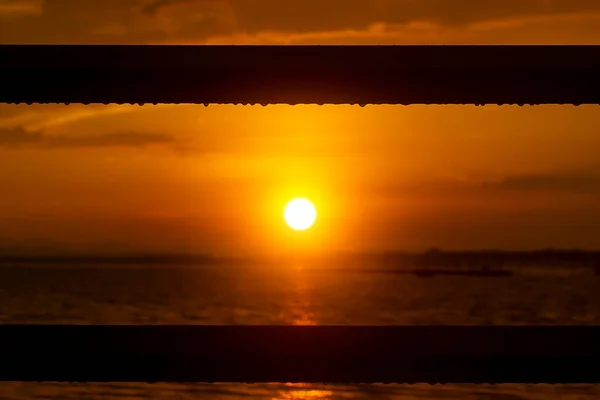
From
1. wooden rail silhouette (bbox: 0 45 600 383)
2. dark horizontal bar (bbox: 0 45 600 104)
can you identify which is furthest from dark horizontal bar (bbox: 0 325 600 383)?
dark horizontal bar (bbox: 0 45 600 104)

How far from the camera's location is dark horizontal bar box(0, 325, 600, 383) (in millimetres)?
1376

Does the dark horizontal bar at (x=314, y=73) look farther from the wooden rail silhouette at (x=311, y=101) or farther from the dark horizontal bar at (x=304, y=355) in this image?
the dark horizontal bar at (x=304, y=355)

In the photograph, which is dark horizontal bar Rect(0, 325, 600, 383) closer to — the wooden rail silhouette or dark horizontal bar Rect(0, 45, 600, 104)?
the wooden rail silhouette

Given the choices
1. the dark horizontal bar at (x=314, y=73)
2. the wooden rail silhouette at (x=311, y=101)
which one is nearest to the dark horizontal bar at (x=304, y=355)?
the wooden rail silhouette at (x=311, y=101)

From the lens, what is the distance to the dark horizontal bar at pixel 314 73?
1.36 meters

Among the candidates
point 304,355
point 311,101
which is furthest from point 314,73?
point 304,355

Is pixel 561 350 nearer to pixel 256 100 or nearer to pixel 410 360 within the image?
pixel 410 360

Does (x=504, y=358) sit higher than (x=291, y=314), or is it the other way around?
(x=291, y=314)

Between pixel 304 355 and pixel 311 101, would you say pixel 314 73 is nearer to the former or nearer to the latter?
pixel 311 101

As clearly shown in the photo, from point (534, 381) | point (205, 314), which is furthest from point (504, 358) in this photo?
point (205, 314)

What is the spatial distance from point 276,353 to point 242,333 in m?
0.06

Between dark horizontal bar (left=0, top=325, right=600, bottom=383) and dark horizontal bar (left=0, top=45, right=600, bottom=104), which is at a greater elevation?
dark horizontal bar (left=0, top=45, right=600, bottom=104)

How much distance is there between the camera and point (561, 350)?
1.40m

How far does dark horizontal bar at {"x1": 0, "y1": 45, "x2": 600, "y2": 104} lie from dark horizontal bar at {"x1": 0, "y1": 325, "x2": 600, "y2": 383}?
1.12 feet
